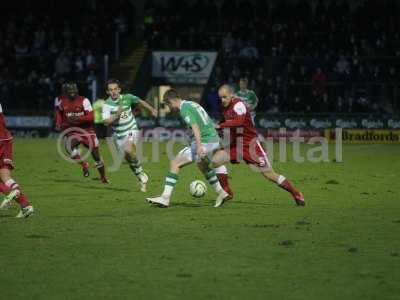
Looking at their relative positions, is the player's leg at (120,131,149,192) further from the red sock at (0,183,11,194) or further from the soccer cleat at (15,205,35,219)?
the red sock at (0,183,11,194)

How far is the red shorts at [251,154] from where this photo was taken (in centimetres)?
1390

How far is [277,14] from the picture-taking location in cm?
3553

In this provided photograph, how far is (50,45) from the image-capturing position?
36.1m

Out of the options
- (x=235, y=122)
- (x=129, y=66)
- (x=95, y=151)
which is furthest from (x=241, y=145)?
(x=129, y=66)

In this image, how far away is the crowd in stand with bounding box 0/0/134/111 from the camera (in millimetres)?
34406

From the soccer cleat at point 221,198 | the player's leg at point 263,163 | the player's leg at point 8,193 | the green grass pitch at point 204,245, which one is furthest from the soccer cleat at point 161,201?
the player's leg at point 8,193

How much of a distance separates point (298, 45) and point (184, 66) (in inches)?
174

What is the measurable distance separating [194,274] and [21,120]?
2673cm

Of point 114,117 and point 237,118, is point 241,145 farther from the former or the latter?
point 114,117

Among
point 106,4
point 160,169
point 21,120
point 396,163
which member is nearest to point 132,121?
point 160,169

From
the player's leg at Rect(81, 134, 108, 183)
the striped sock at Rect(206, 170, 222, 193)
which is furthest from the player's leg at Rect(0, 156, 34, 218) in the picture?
the player's leg at Rect(81, 134, 108, 183)

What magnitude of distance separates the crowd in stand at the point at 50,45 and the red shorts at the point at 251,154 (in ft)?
64.5

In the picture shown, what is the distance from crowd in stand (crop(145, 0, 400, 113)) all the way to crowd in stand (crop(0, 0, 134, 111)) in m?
1.97

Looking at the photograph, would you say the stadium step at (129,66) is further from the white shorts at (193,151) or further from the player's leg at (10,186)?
the player's leg at (10,186)
